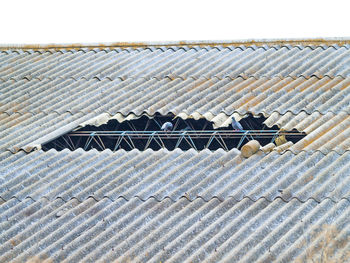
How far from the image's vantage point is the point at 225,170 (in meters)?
9.95

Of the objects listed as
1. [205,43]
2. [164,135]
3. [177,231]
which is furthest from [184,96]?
[177,231]

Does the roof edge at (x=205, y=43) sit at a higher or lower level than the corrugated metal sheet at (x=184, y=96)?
higher

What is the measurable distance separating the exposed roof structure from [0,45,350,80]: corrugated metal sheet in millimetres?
39

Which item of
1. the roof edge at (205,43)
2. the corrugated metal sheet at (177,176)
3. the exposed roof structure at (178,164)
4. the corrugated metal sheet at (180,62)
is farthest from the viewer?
the roof edge at (205,43)

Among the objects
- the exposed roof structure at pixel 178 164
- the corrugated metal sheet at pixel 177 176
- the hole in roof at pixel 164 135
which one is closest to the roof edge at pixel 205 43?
the exposed roof structure at pixel 178 164

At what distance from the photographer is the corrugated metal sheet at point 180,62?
13.0 meters

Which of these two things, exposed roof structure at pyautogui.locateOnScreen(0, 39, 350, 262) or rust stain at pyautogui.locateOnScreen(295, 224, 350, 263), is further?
exposed roof structure at pyautogui.locateOnScreen(0, 39, 350, 262)

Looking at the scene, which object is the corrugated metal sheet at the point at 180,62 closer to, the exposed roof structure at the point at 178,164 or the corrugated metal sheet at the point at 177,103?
the exposed roof structure at the point at 178,164

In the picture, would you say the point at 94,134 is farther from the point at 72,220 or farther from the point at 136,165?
the point at 72,220

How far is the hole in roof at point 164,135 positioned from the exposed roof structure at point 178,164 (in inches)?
8.3

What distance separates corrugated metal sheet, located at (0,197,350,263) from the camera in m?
8.10

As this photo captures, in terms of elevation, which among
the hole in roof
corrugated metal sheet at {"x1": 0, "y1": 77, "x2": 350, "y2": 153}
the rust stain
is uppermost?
corrugated metal sheet at {"x1": 0, "y1": 77, "x2": 350, "y2": 153}

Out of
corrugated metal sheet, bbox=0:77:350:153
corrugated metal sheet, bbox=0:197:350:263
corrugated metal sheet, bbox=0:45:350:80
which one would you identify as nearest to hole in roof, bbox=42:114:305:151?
corrugated metal sheet, bbox=0:77:350:153

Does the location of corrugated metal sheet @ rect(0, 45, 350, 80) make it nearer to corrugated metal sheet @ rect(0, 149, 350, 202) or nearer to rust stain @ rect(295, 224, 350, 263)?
corrugated metal sheet @ rect(0, 149, 350, 202)
